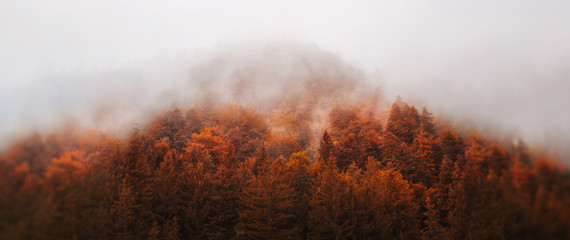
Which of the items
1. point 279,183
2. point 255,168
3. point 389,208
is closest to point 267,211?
point 279,183

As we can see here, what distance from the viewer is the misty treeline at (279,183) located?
9.30 meters

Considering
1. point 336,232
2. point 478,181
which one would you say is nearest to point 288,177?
point 336,232

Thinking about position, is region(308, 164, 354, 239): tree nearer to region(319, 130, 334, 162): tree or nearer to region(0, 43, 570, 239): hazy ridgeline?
region(0, 43, 570, 239): hazy ridgeline

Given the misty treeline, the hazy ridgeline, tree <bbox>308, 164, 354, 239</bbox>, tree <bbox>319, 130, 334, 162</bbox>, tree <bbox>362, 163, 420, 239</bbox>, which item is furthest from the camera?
tree <bbox>319, 130, 334, 162</bbox>

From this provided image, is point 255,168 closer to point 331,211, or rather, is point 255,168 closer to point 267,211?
point 267,211

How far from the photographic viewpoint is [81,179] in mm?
11125

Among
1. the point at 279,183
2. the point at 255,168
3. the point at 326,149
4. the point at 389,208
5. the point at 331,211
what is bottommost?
the point at 389,208

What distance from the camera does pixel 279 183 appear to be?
1021 inches

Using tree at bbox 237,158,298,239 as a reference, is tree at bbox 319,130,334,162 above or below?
above

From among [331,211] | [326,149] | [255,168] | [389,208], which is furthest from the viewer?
[326,149]

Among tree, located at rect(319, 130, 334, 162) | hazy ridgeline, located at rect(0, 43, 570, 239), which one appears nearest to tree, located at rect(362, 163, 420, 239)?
hazy ridgeline, located at rect(0, 43, 570, 239)

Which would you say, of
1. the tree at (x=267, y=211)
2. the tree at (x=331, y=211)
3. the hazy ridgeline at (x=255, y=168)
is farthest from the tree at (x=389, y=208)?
the tree at (x=267, y=211)

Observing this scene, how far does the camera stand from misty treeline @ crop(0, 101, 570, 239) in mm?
9305

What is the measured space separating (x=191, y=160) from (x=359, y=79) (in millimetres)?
35106
